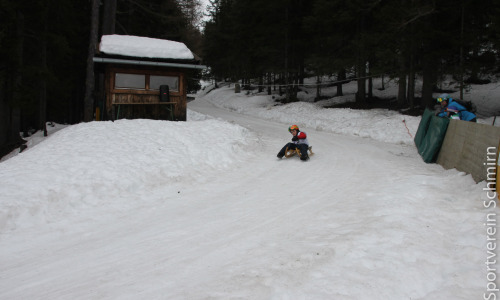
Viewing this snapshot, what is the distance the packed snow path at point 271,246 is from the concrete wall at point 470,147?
0.32 meters

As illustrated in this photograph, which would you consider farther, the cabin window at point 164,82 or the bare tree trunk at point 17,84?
the bare tree trunk at point 17,84

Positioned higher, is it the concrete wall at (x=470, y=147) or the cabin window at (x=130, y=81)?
the cabin window at (x=130, y=81)

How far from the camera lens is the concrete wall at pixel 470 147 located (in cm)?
621

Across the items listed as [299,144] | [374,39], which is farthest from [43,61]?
[374,39]

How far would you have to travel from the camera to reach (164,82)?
49.0 feet

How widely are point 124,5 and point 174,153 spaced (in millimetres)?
19530

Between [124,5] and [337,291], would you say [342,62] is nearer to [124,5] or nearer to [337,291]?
[124,5]

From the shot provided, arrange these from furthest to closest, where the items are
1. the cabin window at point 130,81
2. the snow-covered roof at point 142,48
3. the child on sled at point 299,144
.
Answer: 1. the cabin window at point 130,81
2. the snow-covered roof at point 142,48
3. the child on sled at point 299,144

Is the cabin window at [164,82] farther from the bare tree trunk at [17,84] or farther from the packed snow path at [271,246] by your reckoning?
the packed snow path at [271,246]

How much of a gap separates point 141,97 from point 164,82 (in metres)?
1.31

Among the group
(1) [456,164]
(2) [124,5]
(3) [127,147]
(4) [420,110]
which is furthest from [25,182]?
(2) [124,5]

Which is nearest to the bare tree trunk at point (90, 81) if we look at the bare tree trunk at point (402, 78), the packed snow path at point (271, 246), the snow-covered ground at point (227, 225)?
the snow-covered ground at point (227, 225)

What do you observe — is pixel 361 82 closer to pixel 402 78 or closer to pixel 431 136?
pixel 402 78

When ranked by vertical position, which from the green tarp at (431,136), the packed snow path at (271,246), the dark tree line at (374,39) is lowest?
the packed snow path at (271,246)
